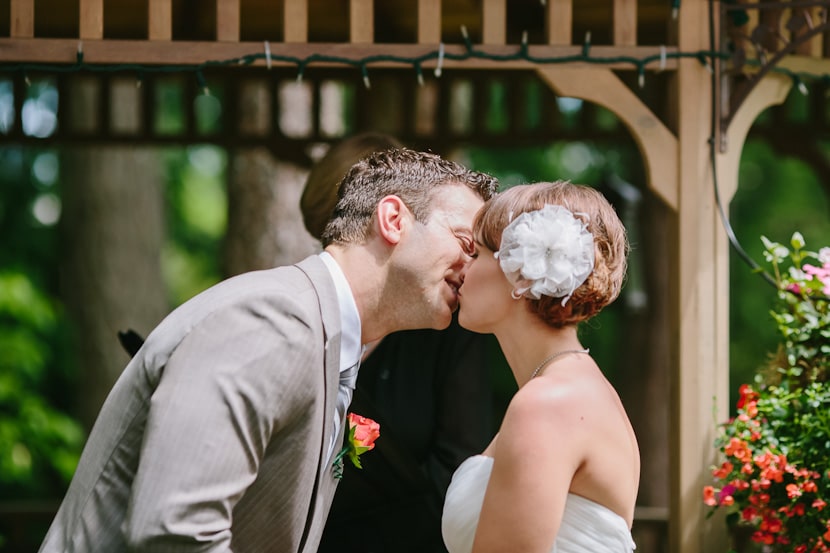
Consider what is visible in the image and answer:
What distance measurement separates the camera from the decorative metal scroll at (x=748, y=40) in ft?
11.8

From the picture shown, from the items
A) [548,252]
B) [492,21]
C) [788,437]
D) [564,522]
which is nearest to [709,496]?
[788,437]

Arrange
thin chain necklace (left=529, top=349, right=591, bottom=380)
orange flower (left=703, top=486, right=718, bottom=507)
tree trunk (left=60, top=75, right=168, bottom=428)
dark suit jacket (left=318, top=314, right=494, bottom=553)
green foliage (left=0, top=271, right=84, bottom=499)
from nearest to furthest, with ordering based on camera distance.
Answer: thin chain necklace (left=529, top=349, right=591, bottom=380), dark suit jacket (left=318, top=314, right=494, bottom=553), orange flower (left=703, top=486, right=718, bottom=507), green foliage (left=0, top=271, right=84, bottom=499), tree trunk (left=60, top=75, right=168, bottom=428)

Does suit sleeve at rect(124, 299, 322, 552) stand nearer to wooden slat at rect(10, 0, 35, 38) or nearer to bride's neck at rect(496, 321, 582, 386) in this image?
bride's neck at rect(496, 321, 582, 386)

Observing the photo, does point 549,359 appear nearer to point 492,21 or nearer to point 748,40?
point 492,21

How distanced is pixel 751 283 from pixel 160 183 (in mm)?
10556

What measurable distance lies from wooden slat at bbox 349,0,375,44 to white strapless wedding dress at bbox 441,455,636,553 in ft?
5.59

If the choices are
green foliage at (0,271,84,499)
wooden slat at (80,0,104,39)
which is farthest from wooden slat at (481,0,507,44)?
green foliage at (0,271,84,499)

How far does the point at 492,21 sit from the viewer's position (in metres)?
3.70

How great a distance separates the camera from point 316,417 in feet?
7.04

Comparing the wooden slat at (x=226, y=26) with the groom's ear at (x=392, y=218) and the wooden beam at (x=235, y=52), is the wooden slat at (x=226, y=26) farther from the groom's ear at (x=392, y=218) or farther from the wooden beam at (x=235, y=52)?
the groom's ear at (x=392, y=218)

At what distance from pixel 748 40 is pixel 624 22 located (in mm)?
438

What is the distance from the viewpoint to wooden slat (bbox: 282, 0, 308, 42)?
145 inches

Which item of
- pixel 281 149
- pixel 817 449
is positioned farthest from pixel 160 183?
pixel 817 449

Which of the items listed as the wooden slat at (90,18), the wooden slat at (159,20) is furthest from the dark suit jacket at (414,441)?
the wooden slat at (90,18)
